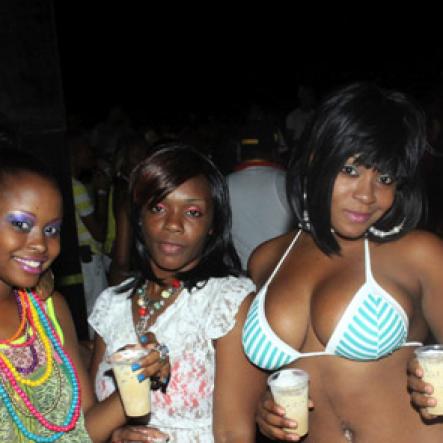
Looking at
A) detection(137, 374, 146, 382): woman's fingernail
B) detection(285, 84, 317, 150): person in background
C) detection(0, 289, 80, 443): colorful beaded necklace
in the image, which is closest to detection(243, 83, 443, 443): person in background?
detection(137, 374, 146, 382): woman's fingernail

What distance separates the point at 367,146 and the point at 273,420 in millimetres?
1053

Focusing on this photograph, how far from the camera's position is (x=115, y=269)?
15.5ft

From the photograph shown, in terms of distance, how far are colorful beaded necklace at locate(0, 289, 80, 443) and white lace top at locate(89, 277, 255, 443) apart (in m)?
0.35

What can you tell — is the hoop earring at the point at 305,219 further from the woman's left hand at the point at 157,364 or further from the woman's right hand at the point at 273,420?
the woman's left hand at the point at 157,364

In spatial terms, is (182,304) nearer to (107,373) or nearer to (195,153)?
(107,373)

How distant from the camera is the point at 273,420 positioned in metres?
2.35

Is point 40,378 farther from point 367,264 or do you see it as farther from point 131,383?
point 367,264

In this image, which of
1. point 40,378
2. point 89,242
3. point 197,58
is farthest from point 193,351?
point 197,58

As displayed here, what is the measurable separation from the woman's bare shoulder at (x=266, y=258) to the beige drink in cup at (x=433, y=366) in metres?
0.74

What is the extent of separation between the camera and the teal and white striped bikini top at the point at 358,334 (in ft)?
7.87

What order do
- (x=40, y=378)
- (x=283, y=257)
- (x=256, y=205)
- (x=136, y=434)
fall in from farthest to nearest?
(x=256, y=205), (x=283, y=257), (x=136, y=434), (x=40, y=378)

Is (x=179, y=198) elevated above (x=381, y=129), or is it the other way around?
(x=381, y=129)

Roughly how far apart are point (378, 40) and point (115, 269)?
14488 millimetres

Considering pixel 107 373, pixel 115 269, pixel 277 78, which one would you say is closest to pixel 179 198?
pixel 107 373
